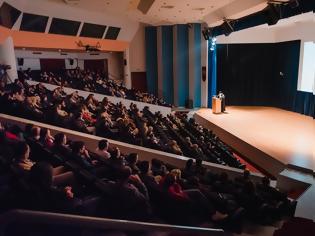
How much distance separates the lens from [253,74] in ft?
30.4

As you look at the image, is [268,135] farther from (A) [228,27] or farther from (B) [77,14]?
(B) [77,14]

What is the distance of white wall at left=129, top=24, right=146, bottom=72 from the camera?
929cm

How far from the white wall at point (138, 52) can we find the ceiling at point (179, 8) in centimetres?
127

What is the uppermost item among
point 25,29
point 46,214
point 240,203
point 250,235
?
point 25,29

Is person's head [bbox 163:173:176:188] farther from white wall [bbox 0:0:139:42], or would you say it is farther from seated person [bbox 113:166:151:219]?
white wall [bbox 0:0:139:42]

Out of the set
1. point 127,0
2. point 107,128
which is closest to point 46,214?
point 107,128

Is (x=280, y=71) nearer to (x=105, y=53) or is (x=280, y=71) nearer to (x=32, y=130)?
(x=105, y=53)

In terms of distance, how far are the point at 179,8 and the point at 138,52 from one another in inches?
126

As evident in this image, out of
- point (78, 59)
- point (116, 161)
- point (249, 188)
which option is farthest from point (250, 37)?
point (116, 161)

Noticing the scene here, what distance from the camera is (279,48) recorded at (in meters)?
8.65

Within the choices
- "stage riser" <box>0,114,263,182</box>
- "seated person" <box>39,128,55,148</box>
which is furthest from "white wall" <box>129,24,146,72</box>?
"seated person" <box>39,128,55,148</box>

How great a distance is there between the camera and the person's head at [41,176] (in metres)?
1.46

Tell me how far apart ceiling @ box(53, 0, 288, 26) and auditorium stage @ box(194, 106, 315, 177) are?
237 cm

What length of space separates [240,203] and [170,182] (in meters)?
0.66
